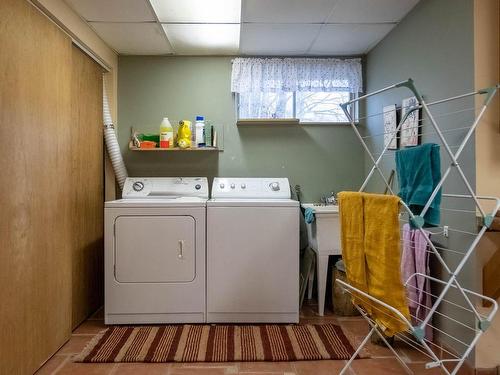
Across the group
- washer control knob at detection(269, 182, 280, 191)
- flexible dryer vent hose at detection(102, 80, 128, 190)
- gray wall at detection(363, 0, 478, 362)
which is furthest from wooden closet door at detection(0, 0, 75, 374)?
gray wall at detection(363, 0, 478, 362)

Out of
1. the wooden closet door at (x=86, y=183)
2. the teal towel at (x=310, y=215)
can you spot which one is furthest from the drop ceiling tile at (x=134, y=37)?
the teal towel at (x=310, y=215)

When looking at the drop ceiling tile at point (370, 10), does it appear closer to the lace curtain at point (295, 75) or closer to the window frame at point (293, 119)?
the lace curtain at point (295, 75)

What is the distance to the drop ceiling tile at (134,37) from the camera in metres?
2.60

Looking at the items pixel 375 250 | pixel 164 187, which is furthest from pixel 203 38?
pixel 375 250

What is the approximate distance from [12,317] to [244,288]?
4.58 ft

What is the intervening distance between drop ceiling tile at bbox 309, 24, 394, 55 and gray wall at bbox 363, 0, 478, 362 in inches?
7.4

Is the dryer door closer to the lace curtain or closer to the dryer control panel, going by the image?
the dryer control panel

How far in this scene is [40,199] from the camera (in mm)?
1933

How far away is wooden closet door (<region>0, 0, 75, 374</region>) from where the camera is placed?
1.65 meters

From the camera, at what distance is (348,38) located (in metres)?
2.85

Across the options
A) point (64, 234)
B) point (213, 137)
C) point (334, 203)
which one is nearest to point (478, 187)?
point (334, 203)

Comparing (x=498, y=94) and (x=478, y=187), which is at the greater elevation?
(x=498, y=94)

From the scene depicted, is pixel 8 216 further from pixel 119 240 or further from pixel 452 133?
pixel 452 133

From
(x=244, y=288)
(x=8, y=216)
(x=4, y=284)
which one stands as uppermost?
(x=8, y=216)
